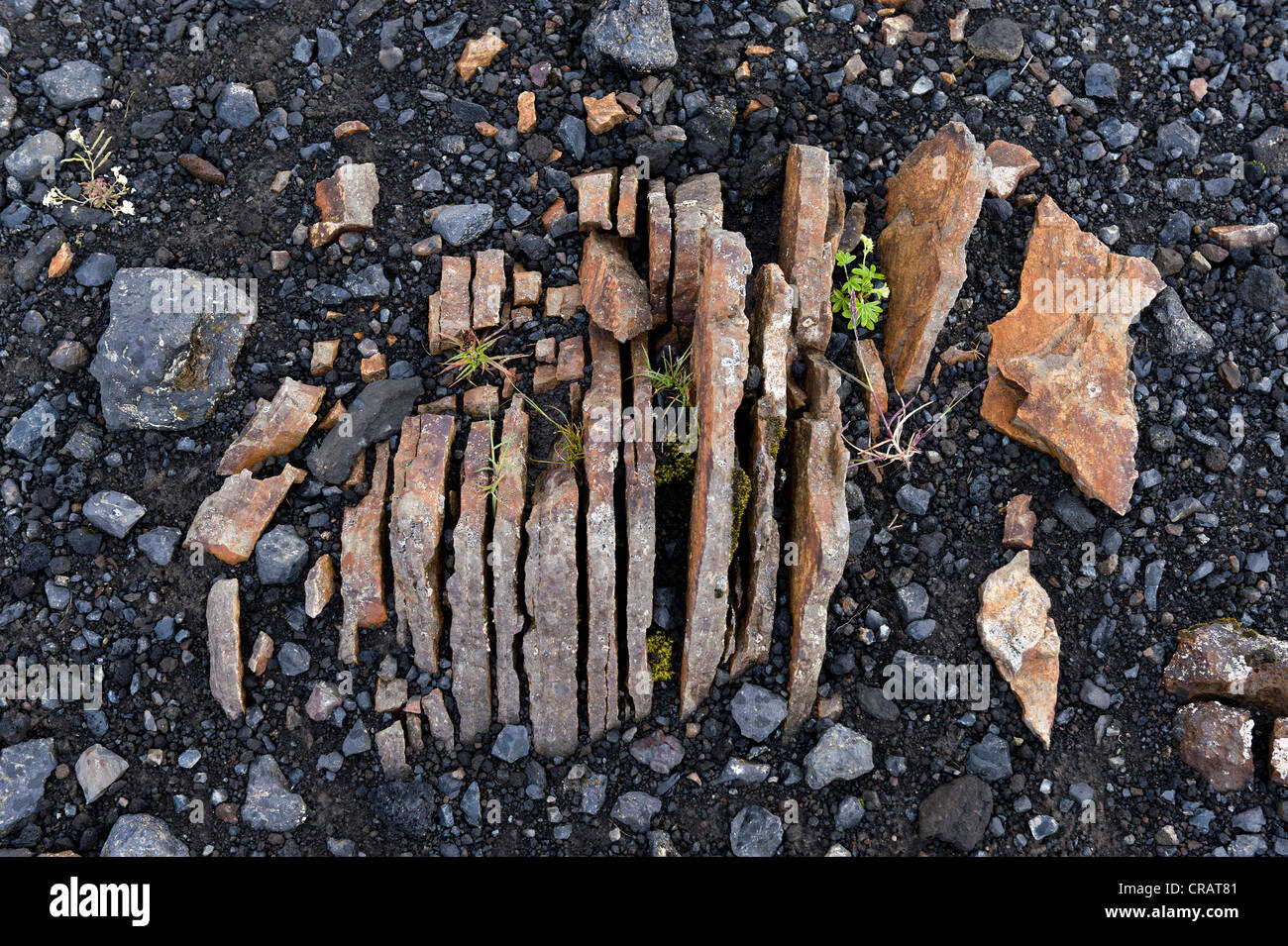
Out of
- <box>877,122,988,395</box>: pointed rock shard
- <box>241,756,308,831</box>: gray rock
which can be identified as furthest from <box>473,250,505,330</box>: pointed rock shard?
<box>241,756,308,831</box>: gray rock

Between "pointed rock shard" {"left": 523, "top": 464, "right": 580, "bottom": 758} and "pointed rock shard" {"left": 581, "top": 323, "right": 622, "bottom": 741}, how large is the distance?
9 centimetres

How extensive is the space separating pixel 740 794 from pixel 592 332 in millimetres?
2590

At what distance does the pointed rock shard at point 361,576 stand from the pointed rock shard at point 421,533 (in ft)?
0.27

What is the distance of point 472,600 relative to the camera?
4887 millimetres

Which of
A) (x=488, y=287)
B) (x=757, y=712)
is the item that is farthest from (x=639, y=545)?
(x=488, y=287)

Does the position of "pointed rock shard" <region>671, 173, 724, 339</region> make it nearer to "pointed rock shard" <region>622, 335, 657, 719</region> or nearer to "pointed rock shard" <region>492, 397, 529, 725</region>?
"pointed rock shard" <region>622, 335, 657, 719</region>

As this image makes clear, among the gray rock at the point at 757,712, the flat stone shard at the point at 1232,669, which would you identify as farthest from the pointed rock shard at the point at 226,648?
the flat stone shard at the point at 1232,669

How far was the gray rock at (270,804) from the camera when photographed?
499cm

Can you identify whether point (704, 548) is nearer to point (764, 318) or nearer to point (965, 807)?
point (764, 318)

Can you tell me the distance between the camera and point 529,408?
17.7 feet

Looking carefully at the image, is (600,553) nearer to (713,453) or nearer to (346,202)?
(713,453)

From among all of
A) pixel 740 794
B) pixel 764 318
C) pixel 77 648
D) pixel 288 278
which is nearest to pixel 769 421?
pixel 764 318

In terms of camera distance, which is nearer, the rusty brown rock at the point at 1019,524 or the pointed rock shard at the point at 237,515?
the pointed rock shard at the point at 237,515

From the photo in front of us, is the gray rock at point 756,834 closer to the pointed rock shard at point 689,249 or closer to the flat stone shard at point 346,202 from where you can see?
the pointed rock shard at point 689,249
